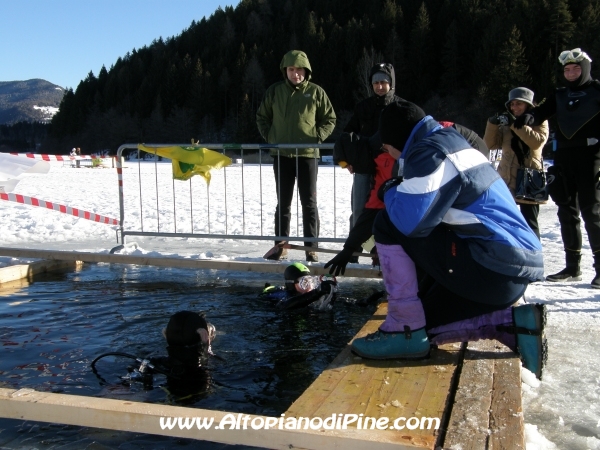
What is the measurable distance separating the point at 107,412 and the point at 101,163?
120 feet

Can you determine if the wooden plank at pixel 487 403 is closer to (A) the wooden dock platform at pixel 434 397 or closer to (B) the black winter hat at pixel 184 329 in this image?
(A) the wooden dock platform at pixel 434 397

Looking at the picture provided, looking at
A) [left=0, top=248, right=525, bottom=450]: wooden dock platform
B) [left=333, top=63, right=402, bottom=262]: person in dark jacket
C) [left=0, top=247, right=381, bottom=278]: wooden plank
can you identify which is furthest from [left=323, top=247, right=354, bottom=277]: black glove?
[left=0, top=247, right=381, bottom=278]: wooden plank

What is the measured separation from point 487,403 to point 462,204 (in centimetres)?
92

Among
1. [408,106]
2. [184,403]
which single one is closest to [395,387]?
[184,403]

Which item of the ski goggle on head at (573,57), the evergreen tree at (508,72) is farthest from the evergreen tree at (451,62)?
the ski goggle on head at (573,57)

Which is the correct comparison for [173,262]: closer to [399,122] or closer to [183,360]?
[183,360]

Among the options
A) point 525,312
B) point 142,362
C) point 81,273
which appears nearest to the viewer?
point 525,312

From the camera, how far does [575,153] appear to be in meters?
5.50

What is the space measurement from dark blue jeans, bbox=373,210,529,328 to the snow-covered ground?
0.56m

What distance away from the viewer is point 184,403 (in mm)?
3160

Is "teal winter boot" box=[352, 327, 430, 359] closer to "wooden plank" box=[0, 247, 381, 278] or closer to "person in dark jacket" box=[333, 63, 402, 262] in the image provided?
"person in dark jacket" box=[333, 63, 402, 262]

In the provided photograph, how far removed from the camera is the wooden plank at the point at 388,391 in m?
2.49

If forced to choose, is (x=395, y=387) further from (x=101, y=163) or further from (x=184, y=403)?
(x=101, y=163)

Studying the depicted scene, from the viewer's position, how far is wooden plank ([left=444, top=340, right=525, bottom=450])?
7.57 feet
